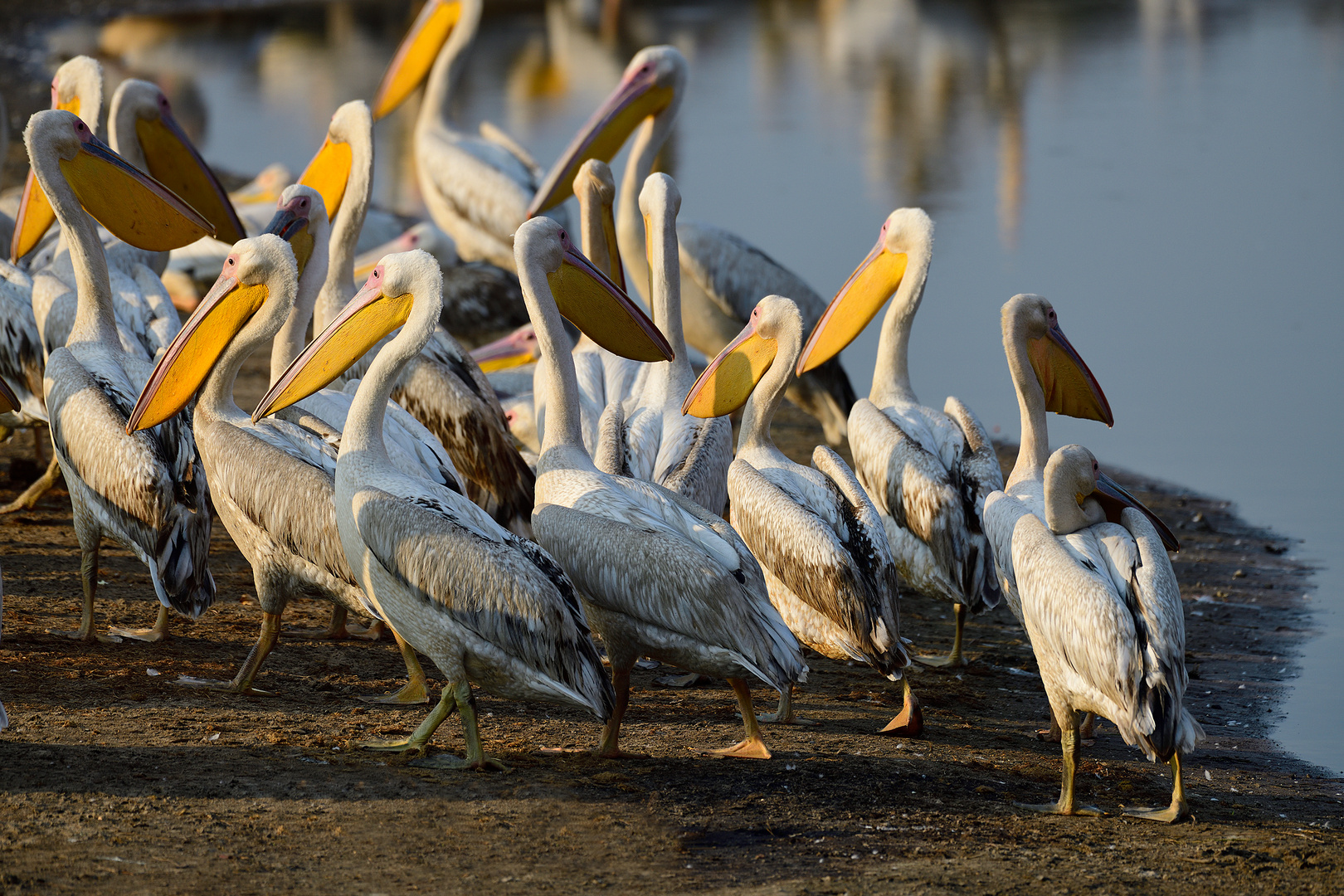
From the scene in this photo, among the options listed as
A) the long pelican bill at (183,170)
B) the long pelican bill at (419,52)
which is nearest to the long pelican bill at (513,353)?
the long pelican bill at (183,170)

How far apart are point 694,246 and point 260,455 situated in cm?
443

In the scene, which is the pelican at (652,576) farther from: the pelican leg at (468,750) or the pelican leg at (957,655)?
the pelican leg at (957,655)

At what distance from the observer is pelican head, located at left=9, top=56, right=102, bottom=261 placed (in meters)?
7.55

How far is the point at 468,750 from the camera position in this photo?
457cm

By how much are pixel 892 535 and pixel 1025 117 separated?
1734 cm

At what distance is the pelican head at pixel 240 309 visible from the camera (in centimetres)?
526

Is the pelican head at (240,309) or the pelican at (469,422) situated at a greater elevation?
the pelican head at (240,309)

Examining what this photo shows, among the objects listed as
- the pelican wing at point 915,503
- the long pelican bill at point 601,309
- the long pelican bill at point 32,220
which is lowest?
the pelican wing at point 915,503

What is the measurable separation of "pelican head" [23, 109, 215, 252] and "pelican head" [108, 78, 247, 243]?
4.25 feet

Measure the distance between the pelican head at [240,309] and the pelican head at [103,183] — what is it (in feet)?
3.44

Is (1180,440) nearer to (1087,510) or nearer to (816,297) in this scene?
(816,297)

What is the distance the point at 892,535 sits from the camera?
6.22 metres

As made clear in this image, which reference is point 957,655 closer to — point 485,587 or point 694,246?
point 485,587

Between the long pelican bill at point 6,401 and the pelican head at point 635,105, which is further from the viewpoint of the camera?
the pelican head at point 635,105
